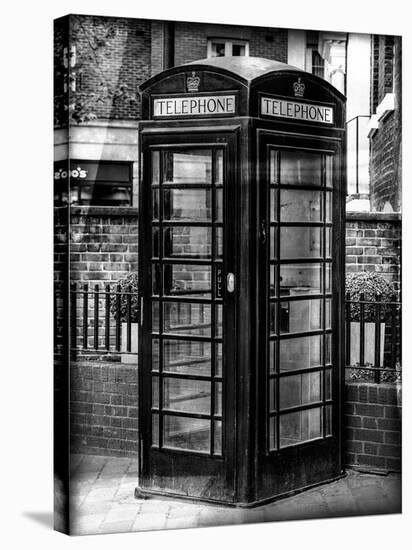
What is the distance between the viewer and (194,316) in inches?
248

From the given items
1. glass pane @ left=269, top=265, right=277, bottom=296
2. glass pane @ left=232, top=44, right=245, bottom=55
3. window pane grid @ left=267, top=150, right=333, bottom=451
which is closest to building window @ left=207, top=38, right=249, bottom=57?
glass pane @ left=232, top=44, right=245, bottom=55

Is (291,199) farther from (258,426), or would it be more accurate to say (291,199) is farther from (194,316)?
(258,426)

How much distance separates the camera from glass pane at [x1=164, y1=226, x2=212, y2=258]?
6234mm

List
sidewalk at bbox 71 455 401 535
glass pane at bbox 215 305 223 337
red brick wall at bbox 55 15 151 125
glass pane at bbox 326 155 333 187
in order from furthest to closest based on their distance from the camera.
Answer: glass pane at bbox 326 155 333 187 < glass pane at bbox 215 305 223 337 < sidewalk at bbox 71 455 401 535 < red brick wall at bbox 55 15 151 125

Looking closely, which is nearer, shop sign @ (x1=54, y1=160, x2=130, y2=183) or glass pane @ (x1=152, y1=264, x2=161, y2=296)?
shop sign @ (x1=54, y1=160, x2=130, y2=183)

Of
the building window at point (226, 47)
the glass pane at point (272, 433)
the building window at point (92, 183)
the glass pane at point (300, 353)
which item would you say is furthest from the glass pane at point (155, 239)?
the glass pane at point (272, 433)

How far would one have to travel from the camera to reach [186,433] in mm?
6328

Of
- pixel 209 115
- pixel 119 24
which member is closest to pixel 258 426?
pixel 209 115

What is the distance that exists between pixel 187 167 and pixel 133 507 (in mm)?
1900

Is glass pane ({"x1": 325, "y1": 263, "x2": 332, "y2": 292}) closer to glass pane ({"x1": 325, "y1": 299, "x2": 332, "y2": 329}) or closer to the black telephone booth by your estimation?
glass pane ({"x1": 325, "y1": 299, "x2": 332, "y2": 329})

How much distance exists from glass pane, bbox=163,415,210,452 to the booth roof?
1.91m

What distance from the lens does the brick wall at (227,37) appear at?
6312 millimetres

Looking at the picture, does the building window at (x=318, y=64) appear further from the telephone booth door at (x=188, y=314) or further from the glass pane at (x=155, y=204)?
the glass pane at (x=155, y=204)

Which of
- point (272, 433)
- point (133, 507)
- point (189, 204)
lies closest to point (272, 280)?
point (189, 204)
